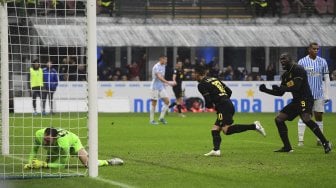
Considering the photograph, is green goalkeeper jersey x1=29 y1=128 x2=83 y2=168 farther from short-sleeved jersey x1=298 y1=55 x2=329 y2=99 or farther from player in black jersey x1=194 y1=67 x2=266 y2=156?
short-sleeved jersey x1=298 y1=55 x2=329 y2=99

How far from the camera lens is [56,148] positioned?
578 inches

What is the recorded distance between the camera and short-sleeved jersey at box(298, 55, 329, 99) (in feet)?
65.4

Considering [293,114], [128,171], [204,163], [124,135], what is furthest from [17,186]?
[124,135]

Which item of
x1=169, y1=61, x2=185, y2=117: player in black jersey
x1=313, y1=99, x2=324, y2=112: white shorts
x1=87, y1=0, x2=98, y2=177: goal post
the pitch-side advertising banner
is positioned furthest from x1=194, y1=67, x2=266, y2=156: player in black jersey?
the pitch-side advertising banner

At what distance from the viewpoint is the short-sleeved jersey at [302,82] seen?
17.6 meters

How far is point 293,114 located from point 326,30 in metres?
28.4

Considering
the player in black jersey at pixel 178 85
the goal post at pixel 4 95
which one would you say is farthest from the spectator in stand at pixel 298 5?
the goal post at pixel 4 95

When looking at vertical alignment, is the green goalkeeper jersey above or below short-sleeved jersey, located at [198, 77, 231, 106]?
below

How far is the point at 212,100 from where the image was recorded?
17.4 metres

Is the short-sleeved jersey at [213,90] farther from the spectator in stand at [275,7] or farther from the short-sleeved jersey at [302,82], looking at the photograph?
the spectator in stand at [275,7]

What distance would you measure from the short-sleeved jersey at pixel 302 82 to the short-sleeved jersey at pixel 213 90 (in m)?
1.25

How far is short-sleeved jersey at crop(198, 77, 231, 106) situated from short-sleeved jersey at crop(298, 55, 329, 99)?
3.16m

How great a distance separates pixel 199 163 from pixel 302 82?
3254mm

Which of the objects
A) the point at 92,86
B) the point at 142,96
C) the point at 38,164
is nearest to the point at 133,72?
the point at 142,96
